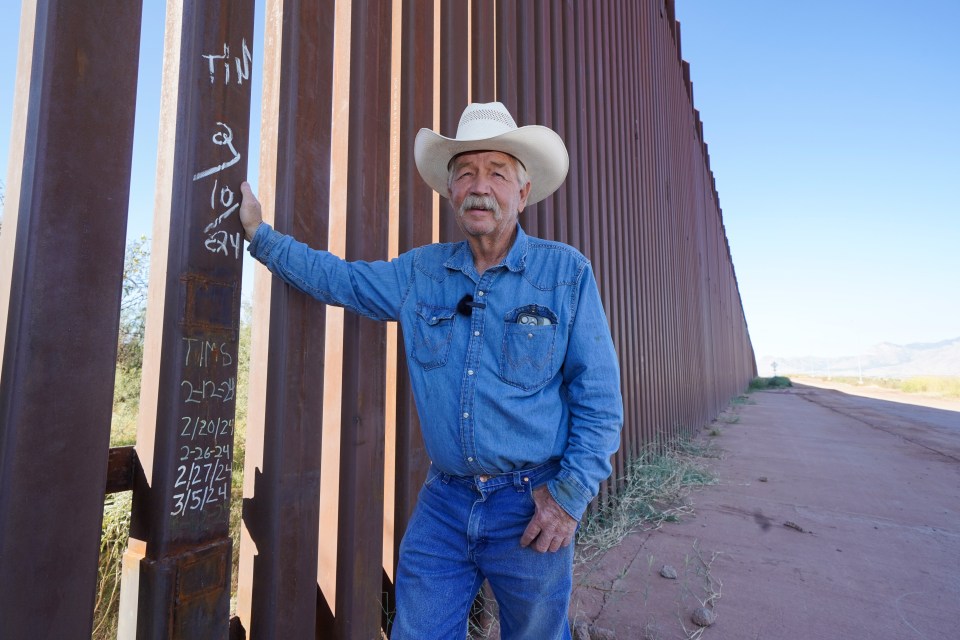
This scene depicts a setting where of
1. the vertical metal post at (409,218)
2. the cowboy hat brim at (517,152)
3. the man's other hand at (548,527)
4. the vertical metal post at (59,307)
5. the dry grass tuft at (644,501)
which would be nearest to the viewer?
the vertical metal post at (59,307)

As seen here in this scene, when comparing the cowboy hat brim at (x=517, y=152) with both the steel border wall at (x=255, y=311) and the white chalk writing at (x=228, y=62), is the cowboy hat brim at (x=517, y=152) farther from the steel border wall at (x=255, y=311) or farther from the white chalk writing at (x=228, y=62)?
the white chalk writing at (x=228, y=62)

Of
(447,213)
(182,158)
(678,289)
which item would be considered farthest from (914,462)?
(182,158)

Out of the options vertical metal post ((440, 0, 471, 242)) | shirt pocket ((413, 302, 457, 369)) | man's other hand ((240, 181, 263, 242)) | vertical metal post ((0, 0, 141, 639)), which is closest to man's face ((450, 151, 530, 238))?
shirt pocket ((413, 302, 457, 369))

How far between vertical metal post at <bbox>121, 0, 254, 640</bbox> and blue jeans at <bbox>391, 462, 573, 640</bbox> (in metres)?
0.53

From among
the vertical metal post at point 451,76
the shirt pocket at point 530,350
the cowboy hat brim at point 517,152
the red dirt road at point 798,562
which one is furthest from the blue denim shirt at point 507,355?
the red dirt road at point 798,562

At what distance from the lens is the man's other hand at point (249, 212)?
1.49m

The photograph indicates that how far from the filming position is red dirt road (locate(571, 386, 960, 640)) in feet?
8.04

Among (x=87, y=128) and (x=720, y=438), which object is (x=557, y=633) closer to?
(x=87, y=128)

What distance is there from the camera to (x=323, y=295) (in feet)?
5.34

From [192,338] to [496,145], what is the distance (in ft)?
3.56

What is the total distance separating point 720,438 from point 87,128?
944 cm

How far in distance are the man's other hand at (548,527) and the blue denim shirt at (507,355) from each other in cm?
3

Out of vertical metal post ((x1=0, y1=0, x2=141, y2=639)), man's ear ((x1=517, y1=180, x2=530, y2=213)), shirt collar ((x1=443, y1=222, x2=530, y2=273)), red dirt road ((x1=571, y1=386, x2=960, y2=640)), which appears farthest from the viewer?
red dirt road ((x1=571, y1=386, x2=960, y2=640))

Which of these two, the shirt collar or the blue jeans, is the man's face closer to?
the shirt collar
